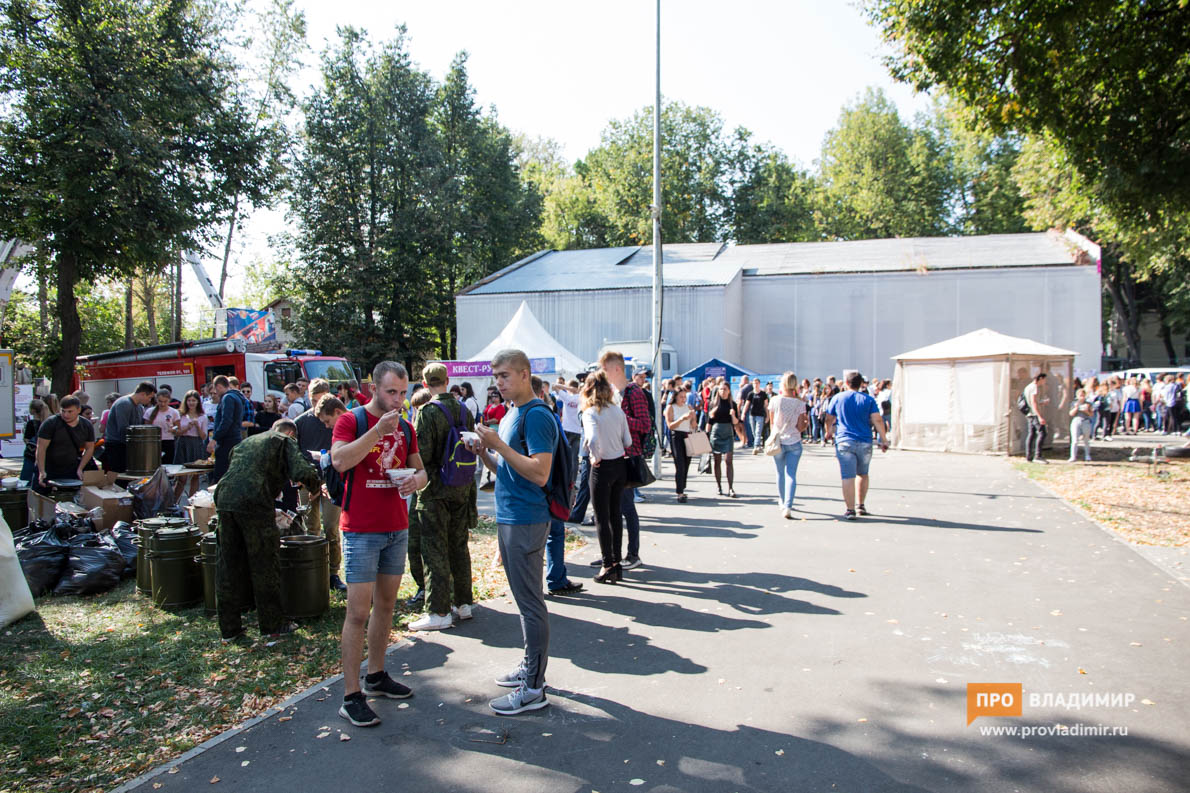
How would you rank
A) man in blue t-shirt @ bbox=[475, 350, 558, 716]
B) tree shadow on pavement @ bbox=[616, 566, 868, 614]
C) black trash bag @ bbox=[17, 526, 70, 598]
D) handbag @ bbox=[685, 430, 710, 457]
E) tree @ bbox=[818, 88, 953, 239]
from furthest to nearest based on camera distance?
1. tree @ bbox=[818, 88, 953, 239]
2. handbag @ bbox=[685, 430, 710, 457]
3. black trash bag @ bbox=[17, 526, 70, 598]
4. tree shadow on pavement @ bbox=[616, 566, 868, 614]
5. man in blue t-shirt @ bbox=[475, 350, 558, 716]

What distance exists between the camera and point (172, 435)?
11141 millimetres

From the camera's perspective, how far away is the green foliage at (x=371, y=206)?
115 feet

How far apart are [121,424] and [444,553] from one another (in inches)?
291

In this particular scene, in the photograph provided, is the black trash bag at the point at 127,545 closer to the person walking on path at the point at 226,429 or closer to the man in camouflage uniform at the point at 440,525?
the person walking on path at the point at 226,429

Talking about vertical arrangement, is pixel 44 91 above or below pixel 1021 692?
above

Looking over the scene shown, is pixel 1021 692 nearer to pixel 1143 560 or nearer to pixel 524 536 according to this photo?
pixel 524 536

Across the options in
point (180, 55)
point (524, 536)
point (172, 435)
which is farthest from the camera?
Answer: point (180, 55)

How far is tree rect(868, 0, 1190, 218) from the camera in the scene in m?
11.2

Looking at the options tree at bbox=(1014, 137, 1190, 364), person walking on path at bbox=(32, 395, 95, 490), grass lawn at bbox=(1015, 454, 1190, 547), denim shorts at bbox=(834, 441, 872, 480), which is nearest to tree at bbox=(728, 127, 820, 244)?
tree at bbox=(1014, 137, 1190, 364)

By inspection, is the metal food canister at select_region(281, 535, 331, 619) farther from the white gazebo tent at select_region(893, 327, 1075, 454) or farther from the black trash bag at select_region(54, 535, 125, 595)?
the white gazebo tent at select_region(893, 327, 1075, 454)

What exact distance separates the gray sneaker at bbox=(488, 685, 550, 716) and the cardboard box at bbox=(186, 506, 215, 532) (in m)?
4.29

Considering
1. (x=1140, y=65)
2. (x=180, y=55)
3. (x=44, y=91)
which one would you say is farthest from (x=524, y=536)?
(x=180, y=55)

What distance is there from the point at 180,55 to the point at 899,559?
23.2m

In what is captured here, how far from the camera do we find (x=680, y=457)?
38.8ft
